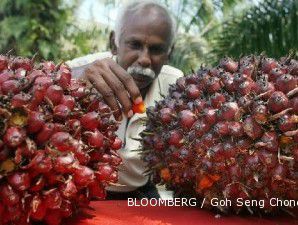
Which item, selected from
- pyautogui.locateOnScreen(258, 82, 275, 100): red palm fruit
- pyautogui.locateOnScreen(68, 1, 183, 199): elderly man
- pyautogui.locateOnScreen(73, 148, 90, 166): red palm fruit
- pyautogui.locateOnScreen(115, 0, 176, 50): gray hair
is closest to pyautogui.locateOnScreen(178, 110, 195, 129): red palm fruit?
pyautogui.locateOnScreen(258, 82, 275, 100): red palm fruit

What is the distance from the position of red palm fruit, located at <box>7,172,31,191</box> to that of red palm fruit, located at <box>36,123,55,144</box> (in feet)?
0.27

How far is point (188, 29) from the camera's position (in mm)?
8445

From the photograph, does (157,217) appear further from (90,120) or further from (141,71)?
(141,71)

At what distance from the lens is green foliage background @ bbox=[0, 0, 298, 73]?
4.94 m

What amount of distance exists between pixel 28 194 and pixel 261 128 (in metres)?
0.62

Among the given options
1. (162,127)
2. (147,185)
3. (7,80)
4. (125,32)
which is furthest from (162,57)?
(7,80)

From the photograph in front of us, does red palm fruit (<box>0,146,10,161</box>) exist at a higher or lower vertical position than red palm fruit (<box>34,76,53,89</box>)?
lower

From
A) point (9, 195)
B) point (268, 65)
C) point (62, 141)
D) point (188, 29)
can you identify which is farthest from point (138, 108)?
point (188, 29)

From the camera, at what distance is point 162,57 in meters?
2.76

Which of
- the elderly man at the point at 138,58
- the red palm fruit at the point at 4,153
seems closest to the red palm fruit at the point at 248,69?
the red palm fruit at the point at 4,153

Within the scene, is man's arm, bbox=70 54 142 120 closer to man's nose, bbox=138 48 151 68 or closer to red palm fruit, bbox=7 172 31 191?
red palm fruit, bbox=7 172 31 191

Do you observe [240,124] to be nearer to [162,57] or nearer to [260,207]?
[260,207]

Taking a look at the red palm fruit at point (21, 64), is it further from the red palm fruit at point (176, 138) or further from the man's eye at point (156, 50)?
the man's eye at point (156, 50)

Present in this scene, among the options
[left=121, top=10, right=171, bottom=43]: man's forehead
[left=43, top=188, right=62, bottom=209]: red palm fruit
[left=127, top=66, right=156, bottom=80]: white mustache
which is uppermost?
[left=121, top=10, right=171, bottom=43]: man's forehead
